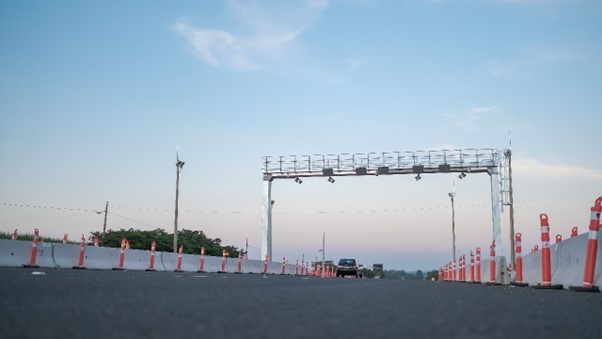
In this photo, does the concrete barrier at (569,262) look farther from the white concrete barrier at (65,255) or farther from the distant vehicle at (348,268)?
the distant vehicle at (348,268)

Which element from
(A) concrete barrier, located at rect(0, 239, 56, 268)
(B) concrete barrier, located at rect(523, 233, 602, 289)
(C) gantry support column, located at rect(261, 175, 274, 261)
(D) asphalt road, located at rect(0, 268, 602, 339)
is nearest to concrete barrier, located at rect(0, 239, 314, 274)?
(A) concrete barrier, located at rect(0, 239, 56, 268)

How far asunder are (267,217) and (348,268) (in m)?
12.5

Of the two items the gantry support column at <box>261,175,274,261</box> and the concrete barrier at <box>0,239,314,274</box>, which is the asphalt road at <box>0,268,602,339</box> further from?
the gantry support column at <box>261,175,274,261</box>

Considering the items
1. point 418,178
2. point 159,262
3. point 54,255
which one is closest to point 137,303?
point 54,255

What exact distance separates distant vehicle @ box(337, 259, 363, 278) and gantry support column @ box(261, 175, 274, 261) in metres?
11.0

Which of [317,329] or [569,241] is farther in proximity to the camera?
[569,241]

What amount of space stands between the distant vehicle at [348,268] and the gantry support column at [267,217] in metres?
11.0

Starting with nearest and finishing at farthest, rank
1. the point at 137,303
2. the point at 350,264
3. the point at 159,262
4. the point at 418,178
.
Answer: the point at 137,303 < the point at 159,262 < the point at 418,178 < the point at 350,264


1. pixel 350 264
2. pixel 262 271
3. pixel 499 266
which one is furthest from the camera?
pixel 350 264

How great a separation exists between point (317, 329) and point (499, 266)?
1857 centimetres

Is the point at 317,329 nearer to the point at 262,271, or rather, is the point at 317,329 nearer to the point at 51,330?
the point at 51,330

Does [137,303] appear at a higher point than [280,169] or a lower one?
lower

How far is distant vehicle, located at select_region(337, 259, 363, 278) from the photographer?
59581 mm

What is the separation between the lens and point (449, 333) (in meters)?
4.04
